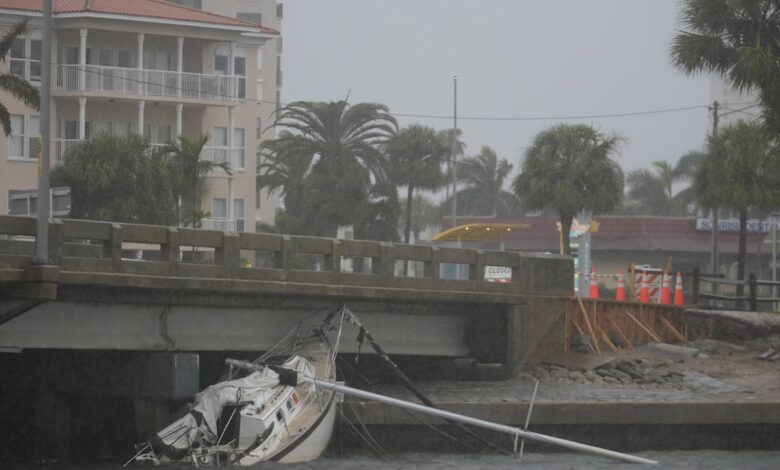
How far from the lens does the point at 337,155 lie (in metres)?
68.2

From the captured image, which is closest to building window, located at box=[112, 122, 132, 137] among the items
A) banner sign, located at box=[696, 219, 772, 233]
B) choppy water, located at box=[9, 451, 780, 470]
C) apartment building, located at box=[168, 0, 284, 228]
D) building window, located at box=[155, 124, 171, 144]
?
building window, located at box=[155, 124, 171, 144]

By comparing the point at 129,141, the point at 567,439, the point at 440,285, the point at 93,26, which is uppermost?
the point at 93,26

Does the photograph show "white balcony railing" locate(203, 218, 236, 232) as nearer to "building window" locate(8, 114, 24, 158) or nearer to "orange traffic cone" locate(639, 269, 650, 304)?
"building window" locate(8, 114, 24, 158)

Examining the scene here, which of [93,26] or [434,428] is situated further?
[93,26]

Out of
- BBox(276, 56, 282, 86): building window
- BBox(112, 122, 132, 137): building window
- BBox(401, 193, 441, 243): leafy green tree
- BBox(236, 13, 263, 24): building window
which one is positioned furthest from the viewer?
BBox(401, 193, 441, 243): leafy green tree

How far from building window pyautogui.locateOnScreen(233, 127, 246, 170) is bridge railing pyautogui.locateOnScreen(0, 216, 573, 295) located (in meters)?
33.9

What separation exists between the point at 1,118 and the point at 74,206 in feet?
38.9

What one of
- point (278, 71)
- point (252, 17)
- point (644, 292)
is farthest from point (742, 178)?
point (278, 71)

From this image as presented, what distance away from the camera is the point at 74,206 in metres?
48.9

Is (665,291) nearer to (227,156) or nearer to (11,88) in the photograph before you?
(11,88)

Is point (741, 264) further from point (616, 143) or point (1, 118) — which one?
point (1, 118)

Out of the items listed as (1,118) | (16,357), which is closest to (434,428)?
(16,357)

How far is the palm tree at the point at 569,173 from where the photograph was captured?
50469mm

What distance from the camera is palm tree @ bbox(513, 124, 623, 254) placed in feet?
166
